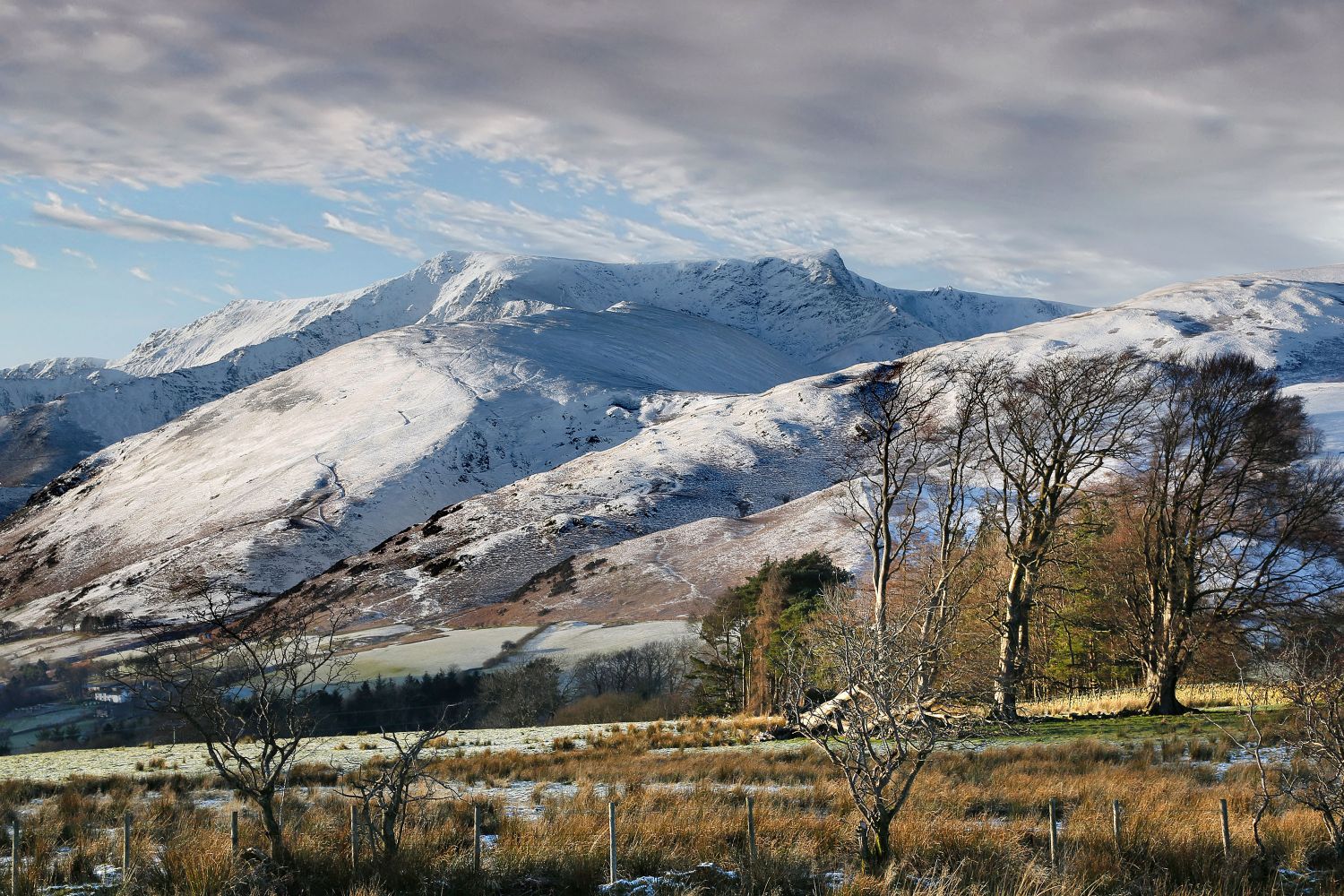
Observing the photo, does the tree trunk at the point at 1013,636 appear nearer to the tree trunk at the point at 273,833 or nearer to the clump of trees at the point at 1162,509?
the clump of trees at the point at 1162,509

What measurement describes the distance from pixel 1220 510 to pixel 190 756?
124 feet

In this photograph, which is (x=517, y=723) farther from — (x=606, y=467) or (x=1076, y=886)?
(x=606, y=467)

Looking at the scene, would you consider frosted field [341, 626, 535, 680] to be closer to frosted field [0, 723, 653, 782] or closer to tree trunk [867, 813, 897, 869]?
frosted field [0, 723, 653, 782]

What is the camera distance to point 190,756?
113 feet

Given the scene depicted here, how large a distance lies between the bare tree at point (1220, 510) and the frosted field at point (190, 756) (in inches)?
799

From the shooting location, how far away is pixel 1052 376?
33.0 meters

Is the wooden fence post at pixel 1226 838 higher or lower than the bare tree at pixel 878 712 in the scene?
lower

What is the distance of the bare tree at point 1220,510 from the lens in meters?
29.4

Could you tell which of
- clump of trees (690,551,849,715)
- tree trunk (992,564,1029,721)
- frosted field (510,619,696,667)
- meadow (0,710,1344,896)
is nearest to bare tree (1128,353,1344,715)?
tree trunk (992,564,1029,721)

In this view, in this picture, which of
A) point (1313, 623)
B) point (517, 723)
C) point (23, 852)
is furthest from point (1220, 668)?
point (517, 723)

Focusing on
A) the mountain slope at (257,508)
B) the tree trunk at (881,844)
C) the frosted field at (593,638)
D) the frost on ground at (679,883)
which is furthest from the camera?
the mountain slope at (257,508)

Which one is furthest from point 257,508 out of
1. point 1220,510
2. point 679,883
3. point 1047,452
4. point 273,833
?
point 679,883

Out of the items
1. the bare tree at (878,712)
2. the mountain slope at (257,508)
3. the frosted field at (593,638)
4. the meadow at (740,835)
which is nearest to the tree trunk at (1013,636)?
the meadow at (740,835)

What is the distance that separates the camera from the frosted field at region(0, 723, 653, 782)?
28188mm
